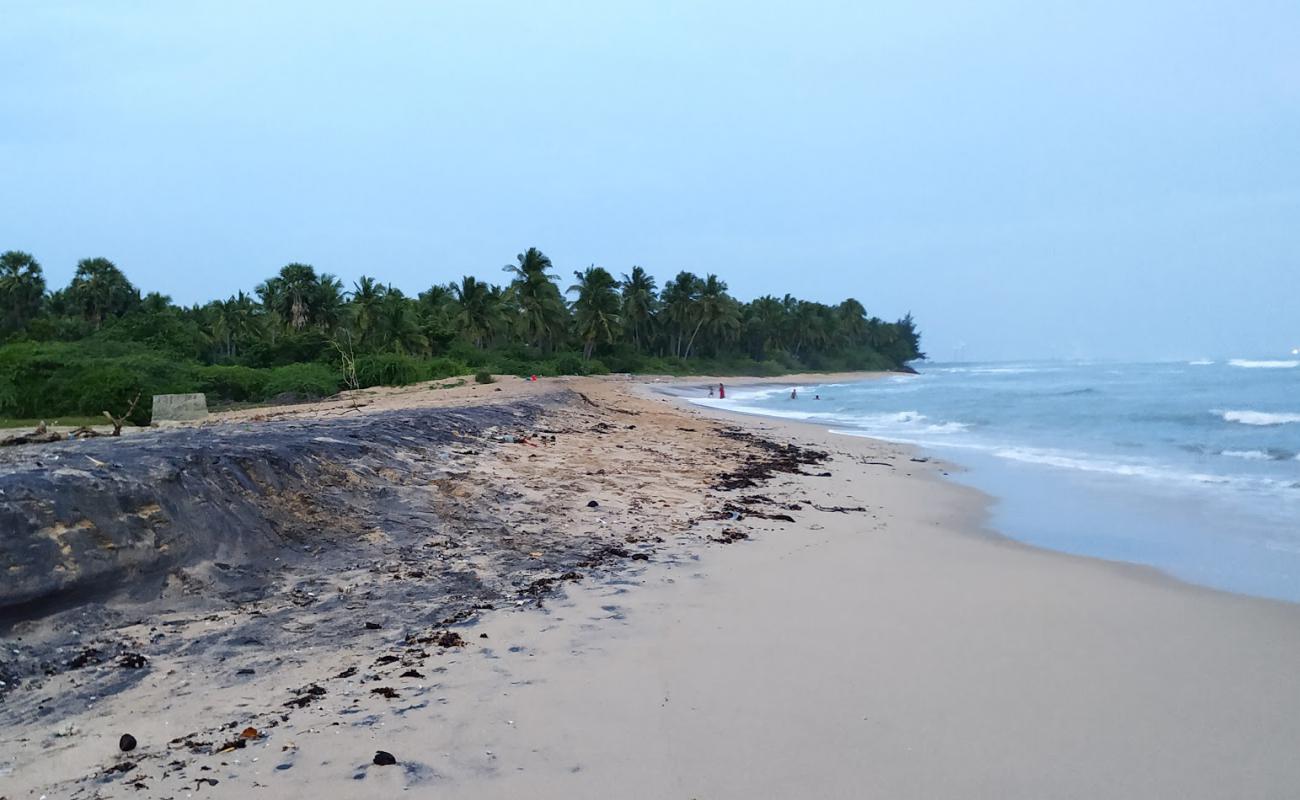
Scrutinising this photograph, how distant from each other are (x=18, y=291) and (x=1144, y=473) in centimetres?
5454

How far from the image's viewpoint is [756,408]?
99.6 ft

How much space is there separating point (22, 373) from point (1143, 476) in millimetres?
24193

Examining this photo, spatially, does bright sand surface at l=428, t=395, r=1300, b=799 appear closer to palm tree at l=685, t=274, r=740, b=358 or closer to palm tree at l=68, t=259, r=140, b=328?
palm tree at l=68, t=259, r=140, b=328

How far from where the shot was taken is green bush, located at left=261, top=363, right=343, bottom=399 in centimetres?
2498

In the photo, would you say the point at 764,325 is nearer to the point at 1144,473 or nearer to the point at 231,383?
the point at 231,383

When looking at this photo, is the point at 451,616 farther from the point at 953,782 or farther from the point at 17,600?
the point at 953,782

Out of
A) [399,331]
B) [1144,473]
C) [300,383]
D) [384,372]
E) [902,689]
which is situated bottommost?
[1144,473]

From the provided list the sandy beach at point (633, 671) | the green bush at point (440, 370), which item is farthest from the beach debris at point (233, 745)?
the green bush at point (440, 370)

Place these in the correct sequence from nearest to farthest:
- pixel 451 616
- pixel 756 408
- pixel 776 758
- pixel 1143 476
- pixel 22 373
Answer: pixel 776 758 → pixel 451 616 → pixel 1143 476 → pixel 22 373 → pixel 756 408

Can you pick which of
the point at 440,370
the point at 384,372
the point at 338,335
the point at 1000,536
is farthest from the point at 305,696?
the point at 338,335

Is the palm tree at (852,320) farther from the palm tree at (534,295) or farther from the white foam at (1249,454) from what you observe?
the white foam at (1249,454)

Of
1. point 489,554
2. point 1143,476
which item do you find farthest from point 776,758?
point 1143,476

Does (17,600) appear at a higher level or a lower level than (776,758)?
higher

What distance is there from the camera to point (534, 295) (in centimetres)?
5606
